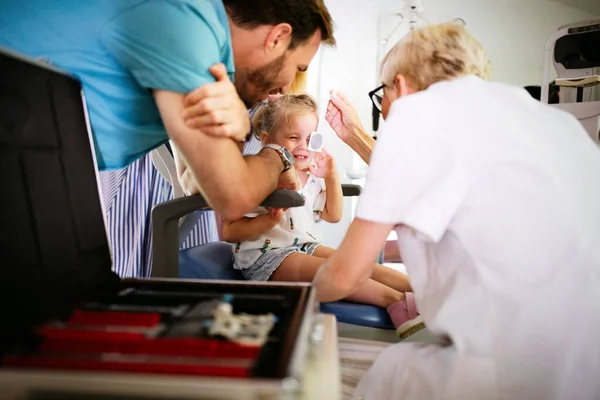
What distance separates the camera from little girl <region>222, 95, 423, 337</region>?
148 cm

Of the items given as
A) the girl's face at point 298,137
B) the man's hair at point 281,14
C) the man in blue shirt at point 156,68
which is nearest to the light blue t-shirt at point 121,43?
the man in blue shirt at point 156,68

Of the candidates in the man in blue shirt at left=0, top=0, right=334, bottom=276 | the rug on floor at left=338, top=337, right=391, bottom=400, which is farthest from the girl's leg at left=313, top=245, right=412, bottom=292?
the man in blue shirt at left=0, top=0, right=334, bottom=276

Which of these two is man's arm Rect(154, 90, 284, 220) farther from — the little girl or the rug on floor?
the little girl

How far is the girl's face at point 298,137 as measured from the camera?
6.23 ft

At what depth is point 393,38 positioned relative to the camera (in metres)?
3.67

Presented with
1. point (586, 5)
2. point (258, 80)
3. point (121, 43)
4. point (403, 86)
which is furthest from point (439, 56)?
point (586, 5)

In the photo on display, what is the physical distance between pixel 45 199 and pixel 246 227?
2.86 feet

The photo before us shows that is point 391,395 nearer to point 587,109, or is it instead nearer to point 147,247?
point 147,247

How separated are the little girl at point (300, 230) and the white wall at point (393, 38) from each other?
1.62 meters

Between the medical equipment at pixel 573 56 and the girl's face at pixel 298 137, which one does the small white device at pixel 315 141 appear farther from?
the medical equipment at pixel 573 56

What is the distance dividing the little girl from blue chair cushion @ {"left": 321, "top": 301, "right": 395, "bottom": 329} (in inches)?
1.0

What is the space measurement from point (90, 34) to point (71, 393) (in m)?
0.79

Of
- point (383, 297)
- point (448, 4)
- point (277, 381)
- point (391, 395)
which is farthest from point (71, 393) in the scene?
point (448, 4)

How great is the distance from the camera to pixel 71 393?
1.70 feet
